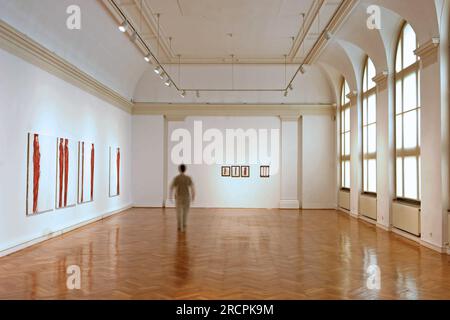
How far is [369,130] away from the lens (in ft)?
42.7

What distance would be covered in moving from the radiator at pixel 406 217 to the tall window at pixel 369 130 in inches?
88.0

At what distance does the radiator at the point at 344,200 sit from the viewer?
600 inches

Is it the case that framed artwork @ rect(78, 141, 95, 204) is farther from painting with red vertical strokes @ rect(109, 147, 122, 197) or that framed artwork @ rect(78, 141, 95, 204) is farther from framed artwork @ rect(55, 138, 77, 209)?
painting with red vertical strokes @ rect(109, 147, 122, 197)

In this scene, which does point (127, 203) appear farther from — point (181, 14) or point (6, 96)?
point (6, 96)

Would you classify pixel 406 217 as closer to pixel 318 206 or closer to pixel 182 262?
pixel 182 262

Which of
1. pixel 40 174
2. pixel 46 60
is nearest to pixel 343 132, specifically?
pixel 46 60

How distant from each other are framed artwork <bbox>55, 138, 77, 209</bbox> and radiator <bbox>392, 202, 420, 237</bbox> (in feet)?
28.5

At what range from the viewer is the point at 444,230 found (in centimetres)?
791

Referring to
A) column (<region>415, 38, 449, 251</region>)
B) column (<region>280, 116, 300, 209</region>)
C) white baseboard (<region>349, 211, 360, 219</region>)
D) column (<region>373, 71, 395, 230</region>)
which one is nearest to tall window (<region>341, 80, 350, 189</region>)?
white baseboard (<region>349, 211, 360, 219</region>)

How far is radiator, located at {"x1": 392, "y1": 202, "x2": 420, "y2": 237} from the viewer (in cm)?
916
